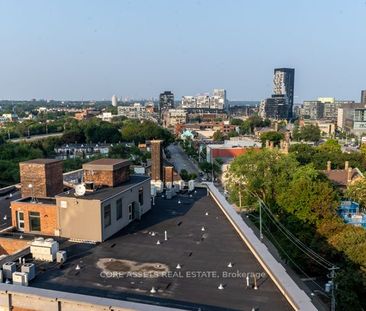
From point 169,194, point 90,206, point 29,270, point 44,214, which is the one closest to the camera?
point 29,270

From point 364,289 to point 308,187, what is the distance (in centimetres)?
1141

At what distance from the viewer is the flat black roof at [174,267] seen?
11.1 metres

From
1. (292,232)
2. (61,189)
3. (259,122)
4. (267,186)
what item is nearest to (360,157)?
(267,186)

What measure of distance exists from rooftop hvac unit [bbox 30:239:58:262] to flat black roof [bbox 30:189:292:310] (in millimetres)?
360

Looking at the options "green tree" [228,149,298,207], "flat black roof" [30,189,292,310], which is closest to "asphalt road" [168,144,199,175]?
"green tree" [228,149,298,207]

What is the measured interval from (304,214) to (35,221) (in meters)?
19.9

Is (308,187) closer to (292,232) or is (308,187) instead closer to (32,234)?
(292,232)

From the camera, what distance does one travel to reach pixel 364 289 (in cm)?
1969

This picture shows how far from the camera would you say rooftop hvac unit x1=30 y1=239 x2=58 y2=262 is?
545 inches


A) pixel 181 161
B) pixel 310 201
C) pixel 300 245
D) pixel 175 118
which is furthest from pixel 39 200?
pixel 175 118

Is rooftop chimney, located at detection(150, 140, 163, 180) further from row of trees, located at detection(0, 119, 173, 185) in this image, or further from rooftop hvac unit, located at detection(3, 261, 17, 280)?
row of trees, located at detection(0, 119, 173, 185)

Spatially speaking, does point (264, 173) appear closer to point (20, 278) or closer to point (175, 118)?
point (20, 278)

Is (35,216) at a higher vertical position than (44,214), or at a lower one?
lower

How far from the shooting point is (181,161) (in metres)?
87.1
